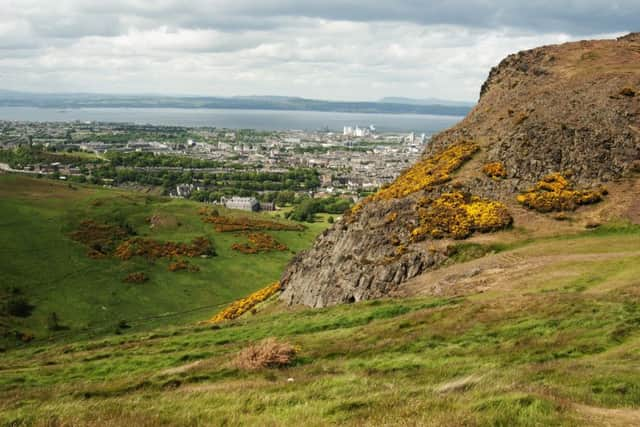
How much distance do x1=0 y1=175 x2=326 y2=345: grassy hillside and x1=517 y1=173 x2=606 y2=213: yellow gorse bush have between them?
3763 cm

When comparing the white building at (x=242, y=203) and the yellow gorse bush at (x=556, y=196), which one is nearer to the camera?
the yellow gorse bush at (x=556, y=196)

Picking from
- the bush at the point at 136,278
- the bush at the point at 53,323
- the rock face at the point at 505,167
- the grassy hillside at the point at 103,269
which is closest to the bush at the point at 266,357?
the rock face at the point at 505,167

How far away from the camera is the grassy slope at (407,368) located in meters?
12.1

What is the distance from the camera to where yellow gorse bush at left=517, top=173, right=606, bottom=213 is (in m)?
40.1

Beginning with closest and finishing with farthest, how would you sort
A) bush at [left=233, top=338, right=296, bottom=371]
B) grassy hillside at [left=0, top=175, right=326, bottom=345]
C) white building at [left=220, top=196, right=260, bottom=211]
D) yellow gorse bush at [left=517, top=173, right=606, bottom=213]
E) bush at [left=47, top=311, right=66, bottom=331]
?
bush at [left=233, top=338, right=296, bottom=371] < yellow gorse bush at [left=517, top=173, right=606, bottom=213] < bush at [left=47, top=311, right=66, bottom=331] < grassy hillside at [left=0, top=175, right=326, bottom=345] < white building at [left=220, top=196, right=260, bottom=211]

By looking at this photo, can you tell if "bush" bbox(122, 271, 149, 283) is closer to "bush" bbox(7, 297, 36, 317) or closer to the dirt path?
"bush" bbox(7, 297, 36, 317)

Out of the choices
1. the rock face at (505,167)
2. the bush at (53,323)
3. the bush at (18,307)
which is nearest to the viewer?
the rock face at (505,167)

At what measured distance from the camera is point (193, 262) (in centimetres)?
8362

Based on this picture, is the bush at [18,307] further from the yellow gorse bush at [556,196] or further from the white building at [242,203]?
the white building at [242,203]

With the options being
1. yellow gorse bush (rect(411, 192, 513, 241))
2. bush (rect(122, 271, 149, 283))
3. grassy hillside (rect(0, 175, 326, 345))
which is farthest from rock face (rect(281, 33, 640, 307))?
bush (rect(122, 271, 149, 283))

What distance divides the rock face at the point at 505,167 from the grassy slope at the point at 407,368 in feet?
Result: 24.1

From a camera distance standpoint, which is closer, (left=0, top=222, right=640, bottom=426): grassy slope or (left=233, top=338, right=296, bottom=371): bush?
(left=0, top=222, right=640, bottom=426): grassy slope

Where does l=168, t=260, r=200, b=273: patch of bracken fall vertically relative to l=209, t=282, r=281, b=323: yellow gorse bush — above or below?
below

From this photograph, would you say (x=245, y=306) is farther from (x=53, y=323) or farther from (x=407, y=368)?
(x=407, y=368)
